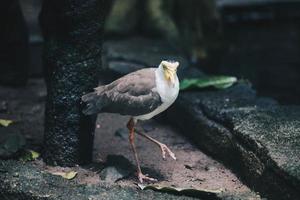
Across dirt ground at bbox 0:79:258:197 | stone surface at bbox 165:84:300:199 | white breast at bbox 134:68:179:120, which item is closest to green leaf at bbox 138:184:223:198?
dirt ground at bbox 0:79:258:197

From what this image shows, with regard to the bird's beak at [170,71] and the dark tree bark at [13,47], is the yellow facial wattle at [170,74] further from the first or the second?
the dark tree bark at [13,47]

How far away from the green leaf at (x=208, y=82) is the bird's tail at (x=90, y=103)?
1291 mm

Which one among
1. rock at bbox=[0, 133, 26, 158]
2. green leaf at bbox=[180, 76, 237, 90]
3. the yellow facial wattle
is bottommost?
rock at bbox=[0, 133, 26, 158]

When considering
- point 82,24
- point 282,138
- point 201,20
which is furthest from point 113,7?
point 282,138

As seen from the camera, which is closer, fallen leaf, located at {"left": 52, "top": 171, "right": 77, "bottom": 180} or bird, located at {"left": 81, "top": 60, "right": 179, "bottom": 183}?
bird, located at {"left": 81, "top": 60, "right": 179, "bottom": 183}

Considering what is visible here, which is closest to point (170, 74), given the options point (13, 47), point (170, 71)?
point (170, 71)

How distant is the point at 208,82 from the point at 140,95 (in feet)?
4.54

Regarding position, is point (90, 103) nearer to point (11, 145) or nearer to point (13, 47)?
point (11, 145)

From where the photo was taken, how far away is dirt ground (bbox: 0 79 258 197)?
4.71 metres

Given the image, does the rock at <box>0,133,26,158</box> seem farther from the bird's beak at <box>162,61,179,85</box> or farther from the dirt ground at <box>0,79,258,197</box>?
the bird's beak at <box>162,61,179,85</box>

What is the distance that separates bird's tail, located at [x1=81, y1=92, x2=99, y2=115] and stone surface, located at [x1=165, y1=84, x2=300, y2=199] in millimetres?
1040

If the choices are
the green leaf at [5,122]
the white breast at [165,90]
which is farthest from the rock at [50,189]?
the green leaf at [5,122]

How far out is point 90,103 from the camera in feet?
15.3

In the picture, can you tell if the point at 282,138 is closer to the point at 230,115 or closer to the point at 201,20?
the point at 230,115
